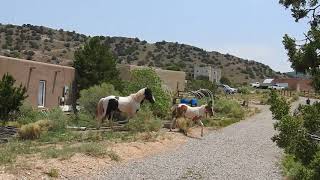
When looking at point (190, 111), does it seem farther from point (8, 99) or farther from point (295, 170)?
point (295, 170)

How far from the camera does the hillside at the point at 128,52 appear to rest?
81750 mm

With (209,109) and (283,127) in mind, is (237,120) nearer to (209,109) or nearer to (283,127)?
(209,109)

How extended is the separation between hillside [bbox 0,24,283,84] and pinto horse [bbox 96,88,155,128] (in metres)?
34.6

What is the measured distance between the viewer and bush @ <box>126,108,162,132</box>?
2338 cm

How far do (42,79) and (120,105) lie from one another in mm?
11303

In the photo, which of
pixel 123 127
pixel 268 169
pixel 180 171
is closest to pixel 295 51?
pixel 180 171

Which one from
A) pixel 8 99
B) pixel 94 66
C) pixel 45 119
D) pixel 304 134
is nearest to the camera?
pixel 304 134

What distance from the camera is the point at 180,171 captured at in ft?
51.3

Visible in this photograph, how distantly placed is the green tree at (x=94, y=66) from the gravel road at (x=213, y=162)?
12528 mm

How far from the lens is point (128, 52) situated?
4067 inches

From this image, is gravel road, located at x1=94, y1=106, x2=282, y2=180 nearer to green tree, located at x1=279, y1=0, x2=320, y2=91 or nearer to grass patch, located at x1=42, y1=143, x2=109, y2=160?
grass patch, located at x1=42, y1=143, x2=109, y2=160

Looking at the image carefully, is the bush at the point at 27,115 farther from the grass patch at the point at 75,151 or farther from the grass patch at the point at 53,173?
the grass patch at the point at 53,173

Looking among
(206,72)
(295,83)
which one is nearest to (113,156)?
(206,72)

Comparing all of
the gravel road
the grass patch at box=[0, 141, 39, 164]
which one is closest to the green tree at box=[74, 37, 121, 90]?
the gravel road
